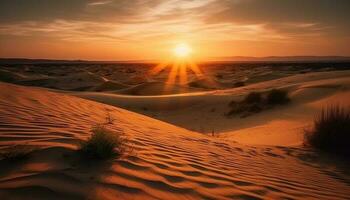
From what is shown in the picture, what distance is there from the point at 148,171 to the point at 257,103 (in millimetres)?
12845

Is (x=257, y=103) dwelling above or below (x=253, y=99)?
below

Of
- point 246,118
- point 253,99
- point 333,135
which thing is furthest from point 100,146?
point 253,99

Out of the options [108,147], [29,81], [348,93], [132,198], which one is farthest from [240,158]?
[29,81]

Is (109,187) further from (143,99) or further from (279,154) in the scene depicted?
(143,99)

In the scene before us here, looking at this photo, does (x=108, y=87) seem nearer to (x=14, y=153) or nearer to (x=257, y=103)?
(x=257, y=103)

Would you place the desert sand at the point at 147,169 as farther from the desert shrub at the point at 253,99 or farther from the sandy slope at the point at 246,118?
the desert shrub at the point at 253,99

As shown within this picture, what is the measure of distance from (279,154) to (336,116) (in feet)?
5.88

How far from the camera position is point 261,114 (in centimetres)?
1389

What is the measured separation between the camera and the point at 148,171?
3.55m

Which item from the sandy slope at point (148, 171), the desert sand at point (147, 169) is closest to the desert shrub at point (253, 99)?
the desert sand at point (147, 169)

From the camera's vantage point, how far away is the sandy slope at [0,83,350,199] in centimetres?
286

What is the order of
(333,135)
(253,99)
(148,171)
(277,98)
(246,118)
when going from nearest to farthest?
(148,171), (333,135), (246,118), (277,98), (253,99)

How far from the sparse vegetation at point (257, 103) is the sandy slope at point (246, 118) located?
0.46 metres

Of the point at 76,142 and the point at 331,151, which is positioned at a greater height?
the point at 76,142
